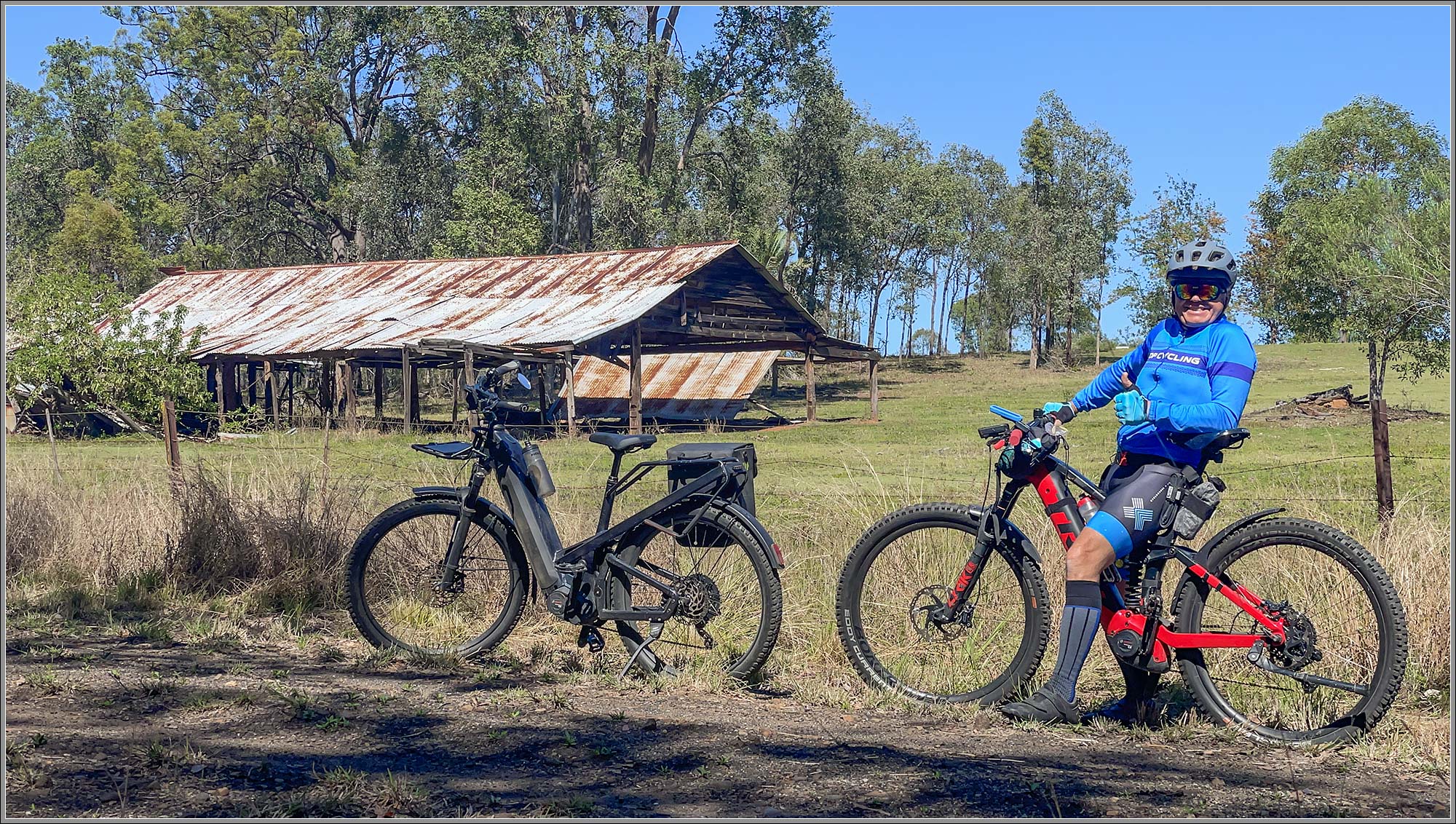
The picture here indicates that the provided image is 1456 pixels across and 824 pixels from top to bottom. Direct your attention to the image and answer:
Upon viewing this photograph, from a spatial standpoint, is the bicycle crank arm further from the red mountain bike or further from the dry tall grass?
the dry tall grass

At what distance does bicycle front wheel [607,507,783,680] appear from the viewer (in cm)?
558

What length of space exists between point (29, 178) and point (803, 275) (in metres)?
38.0

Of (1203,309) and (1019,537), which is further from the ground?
(1203,309)

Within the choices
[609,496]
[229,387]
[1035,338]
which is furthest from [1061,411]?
[1035,338]

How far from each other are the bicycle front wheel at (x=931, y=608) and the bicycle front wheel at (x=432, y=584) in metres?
1.75

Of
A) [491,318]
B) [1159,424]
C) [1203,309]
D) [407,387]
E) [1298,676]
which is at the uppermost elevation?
[491,318]

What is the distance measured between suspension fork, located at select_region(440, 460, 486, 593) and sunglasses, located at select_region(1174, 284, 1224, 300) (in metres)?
3.39

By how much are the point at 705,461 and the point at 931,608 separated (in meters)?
1.28

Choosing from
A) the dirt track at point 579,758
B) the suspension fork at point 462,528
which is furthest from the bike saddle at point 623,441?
the dirt track at point 579,758

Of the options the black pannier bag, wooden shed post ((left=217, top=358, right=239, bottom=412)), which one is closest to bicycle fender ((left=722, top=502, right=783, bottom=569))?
the black pannier bag

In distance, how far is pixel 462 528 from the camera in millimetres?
6191

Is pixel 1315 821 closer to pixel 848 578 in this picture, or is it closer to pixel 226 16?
pixel 848 578

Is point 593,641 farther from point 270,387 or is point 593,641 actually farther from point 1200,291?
point 270,387

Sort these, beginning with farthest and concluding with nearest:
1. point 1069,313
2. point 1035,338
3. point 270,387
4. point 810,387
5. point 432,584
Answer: point 1069,313 → point 1035,338 → point 270,387 → point 810,387 → point 432,584
